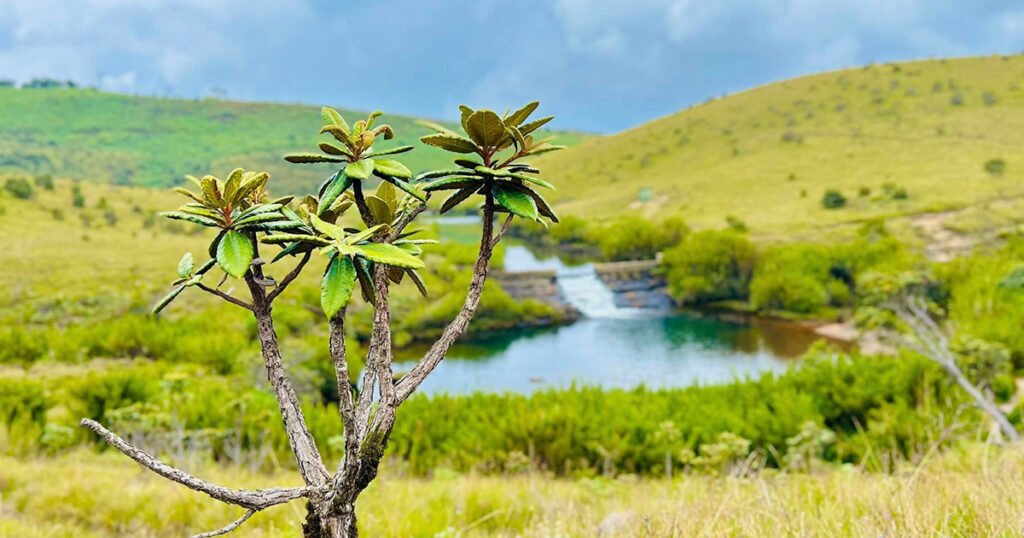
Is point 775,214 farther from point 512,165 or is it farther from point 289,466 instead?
point 512,165

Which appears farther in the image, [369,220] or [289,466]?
[289,466]

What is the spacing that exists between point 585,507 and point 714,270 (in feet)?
107

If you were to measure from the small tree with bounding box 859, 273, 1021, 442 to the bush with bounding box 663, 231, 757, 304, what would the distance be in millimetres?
14689

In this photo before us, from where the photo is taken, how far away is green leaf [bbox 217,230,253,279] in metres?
1.31

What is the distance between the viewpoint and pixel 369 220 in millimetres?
1628

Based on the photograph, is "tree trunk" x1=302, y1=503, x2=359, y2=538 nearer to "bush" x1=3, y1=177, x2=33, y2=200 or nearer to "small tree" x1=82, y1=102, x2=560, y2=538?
"small tree" x1=82, y1=102, x2=560, y2=538

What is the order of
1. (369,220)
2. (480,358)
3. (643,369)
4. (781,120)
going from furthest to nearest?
(781,120), (480,358), (643,369), (369,220)

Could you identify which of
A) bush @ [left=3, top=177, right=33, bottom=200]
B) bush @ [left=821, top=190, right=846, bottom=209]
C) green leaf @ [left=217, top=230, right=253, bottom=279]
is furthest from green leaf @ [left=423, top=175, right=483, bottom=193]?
bush @ [left=821, top=190, right=846, bottom=209]

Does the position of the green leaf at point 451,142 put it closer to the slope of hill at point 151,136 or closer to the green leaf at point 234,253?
the green leaf at point 234,253

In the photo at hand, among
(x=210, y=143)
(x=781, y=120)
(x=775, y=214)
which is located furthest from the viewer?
(x=210, y=143)

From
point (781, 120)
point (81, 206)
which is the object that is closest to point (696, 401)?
point (81, 206)

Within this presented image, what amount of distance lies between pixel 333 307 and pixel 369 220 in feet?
1.41

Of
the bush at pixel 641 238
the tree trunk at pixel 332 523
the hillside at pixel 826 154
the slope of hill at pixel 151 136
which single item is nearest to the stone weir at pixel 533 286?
the bush at pixel 641 238

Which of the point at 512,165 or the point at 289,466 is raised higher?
the point at 512,165
